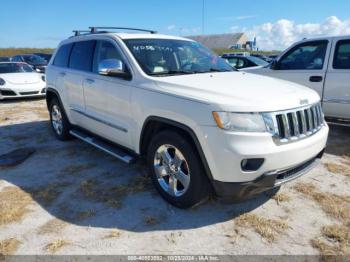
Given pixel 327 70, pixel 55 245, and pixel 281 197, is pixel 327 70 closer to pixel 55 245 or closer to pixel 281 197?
pixel 281 197

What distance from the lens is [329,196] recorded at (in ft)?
13.0

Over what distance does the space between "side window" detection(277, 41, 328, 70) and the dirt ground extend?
215 cm

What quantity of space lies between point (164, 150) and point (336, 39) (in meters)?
4.36

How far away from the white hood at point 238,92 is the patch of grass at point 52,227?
1719 millimetres

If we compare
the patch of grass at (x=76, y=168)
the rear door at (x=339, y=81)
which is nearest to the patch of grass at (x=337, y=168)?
the rear door at (x=339, y=81)

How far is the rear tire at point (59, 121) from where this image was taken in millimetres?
6039

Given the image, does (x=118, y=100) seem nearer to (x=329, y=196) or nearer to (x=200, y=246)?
(x=200, y=246)

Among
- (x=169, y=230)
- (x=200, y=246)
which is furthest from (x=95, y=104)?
(x=200, y=246)

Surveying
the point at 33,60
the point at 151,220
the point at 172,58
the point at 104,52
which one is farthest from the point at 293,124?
the point at 33,60

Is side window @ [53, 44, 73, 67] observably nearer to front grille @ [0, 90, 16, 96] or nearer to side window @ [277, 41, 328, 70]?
A: side window @ [277, 41, 328, 70]

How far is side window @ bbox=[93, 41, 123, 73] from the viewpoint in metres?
4.37

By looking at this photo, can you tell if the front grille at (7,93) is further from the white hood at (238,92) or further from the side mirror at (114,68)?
the white hood at (238,92)

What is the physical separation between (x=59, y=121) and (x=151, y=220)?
3.63 m

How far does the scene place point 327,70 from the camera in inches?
242
